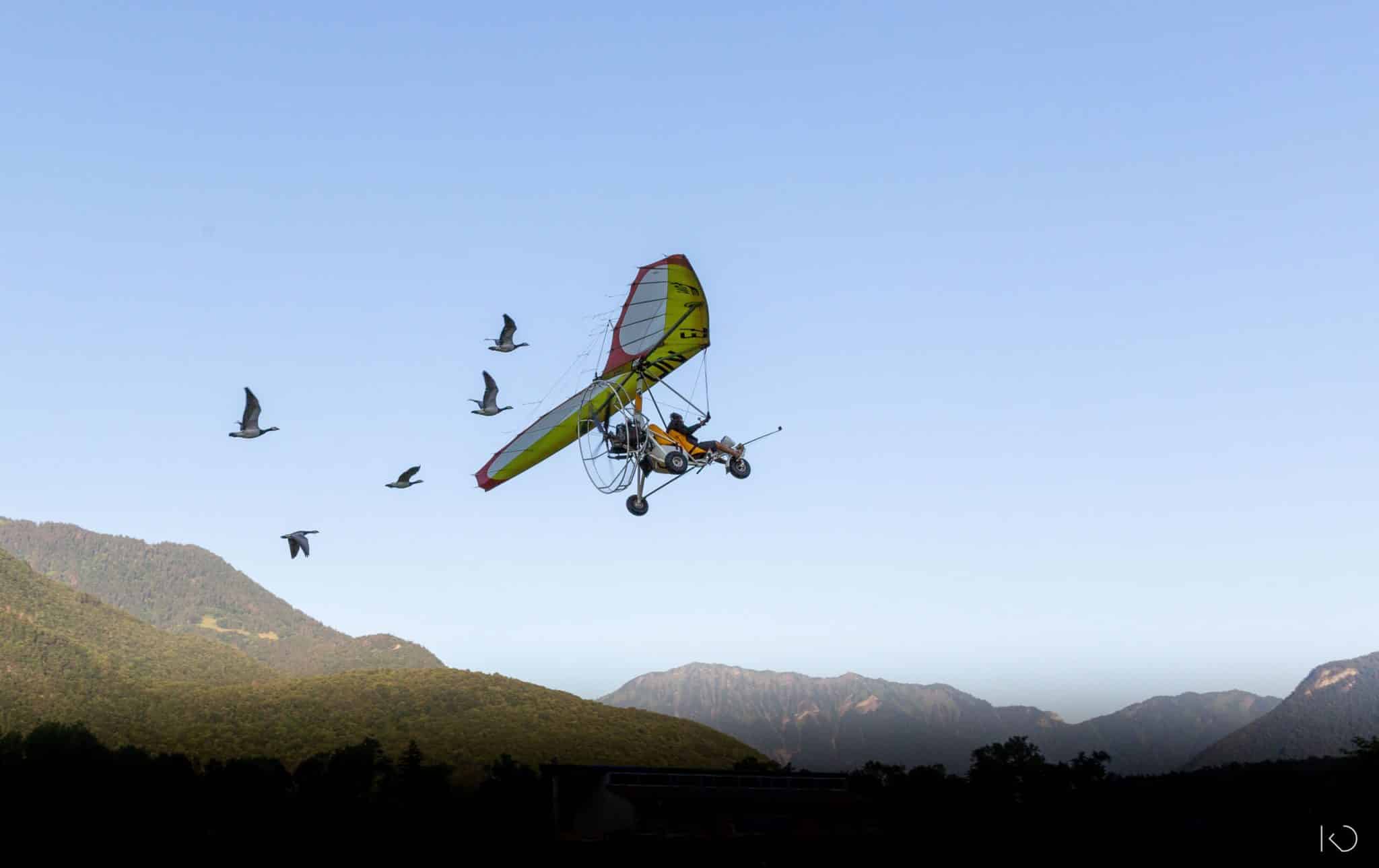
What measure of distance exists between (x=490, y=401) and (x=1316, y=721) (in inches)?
6317

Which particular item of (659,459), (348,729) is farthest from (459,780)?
(659,459)

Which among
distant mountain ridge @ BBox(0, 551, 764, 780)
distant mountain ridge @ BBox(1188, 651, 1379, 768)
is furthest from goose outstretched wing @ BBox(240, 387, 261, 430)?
distant mountain ridge @ BBox(1188, 651, 1379, 768)

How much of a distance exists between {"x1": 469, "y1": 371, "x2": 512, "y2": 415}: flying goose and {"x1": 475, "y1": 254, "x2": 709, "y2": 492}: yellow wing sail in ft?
5.85

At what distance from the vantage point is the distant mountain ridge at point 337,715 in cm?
10600

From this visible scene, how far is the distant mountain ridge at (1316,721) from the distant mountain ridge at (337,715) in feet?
214

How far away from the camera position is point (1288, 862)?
129ft

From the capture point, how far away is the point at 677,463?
36.1m

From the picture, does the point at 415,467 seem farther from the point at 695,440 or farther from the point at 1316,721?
the point at 1316,721

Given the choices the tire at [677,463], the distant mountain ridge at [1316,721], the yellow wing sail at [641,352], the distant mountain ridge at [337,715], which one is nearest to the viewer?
the tire at [677,463]

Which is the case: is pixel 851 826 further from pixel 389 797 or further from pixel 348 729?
pixel 348 729

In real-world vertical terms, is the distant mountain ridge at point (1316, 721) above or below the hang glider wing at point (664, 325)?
below

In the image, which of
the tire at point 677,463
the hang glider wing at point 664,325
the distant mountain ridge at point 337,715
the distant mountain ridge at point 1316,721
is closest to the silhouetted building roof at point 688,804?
the tire at point 677,463

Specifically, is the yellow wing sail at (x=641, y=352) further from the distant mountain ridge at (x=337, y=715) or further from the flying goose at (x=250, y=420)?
the distant mountain ridge at (x=337, y=715)

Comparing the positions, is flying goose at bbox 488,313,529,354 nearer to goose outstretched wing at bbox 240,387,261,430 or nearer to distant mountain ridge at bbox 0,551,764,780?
goose outstretched wing at bbox 240,387,261,430
